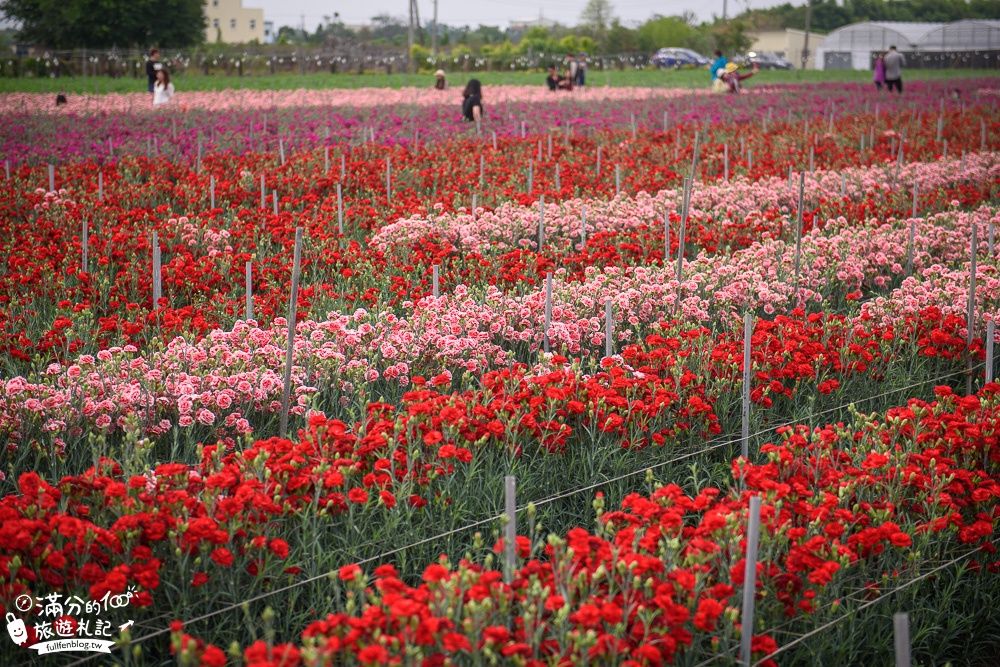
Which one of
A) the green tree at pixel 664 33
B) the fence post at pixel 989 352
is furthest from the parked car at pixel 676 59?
the fence post at pixel 989 352

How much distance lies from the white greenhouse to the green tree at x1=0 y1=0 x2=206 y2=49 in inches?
1922

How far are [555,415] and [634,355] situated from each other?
72 centimetres

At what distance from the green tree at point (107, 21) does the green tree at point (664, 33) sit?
35791 millimetres

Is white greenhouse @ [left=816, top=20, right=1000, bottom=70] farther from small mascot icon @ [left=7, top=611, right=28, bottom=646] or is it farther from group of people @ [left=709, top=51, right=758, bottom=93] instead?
small mascot icon @ [left=7, top=611, right=28, bottom=646]

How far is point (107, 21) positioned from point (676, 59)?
3155 centimetres

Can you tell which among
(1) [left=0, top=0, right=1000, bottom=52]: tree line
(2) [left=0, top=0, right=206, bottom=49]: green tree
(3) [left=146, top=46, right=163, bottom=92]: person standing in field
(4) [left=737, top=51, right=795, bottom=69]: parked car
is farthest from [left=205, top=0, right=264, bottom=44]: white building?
(3) [left=146, top=46, right=163, bottom=92]: person standing in field

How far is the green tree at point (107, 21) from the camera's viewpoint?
47.7 m

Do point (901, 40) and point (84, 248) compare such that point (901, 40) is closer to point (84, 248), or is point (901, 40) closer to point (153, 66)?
point (153, 66)

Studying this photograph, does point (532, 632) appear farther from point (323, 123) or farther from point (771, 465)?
point (323, 123)

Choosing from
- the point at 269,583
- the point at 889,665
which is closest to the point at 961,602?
the point at 889,665

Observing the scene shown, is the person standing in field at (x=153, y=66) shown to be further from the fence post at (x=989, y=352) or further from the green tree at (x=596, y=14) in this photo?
the green tree at (x=596, y=14)

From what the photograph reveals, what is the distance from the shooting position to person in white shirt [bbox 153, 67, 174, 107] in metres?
21.0

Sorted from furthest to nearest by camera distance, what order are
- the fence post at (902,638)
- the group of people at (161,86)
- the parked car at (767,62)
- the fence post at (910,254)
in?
1. the parked car at (767,62)
2. the group of people at (161,86)
3. the fence post at (910,254)
4. the fence post at (902,638)

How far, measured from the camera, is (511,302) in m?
6.00
